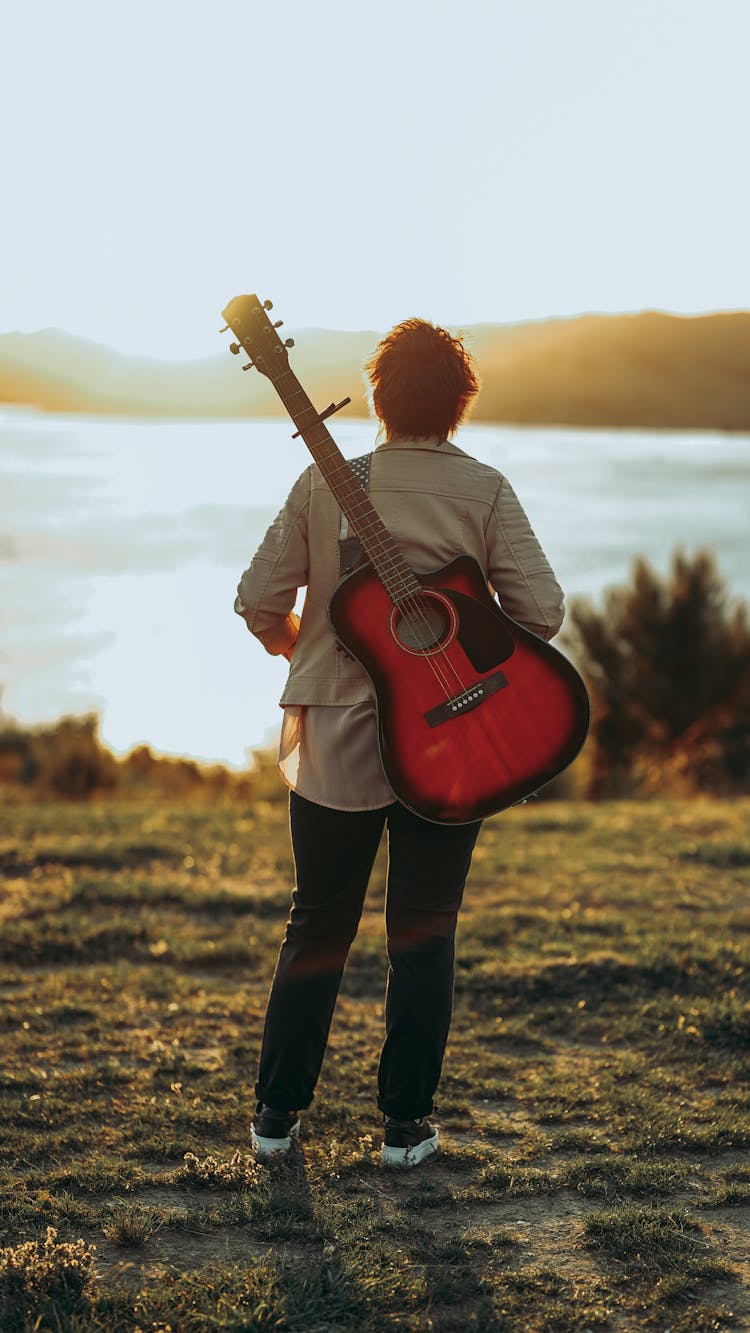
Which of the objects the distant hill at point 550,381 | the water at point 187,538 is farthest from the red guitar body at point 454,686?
the distant hill at point 550,381

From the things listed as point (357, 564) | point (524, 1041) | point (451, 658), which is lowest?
point (524, 1041)

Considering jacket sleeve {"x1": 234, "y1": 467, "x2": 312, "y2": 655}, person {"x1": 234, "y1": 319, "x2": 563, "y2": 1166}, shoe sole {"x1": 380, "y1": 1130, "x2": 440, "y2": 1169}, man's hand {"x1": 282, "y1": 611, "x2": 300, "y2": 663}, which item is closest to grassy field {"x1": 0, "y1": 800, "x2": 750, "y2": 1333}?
shoe sole {"x1": 380, "y1": 1130, "x2": 440, "y2": 1169}

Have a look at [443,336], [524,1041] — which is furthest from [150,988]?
[443,336]

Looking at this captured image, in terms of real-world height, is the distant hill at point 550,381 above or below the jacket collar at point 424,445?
above

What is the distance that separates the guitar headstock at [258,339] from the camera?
3.28m

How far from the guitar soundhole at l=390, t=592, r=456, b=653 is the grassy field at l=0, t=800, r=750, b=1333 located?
137cm

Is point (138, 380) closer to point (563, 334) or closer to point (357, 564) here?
point (563, 334)

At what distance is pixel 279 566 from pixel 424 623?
40 centimetres

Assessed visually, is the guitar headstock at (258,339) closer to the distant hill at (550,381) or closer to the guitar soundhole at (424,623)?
the guitar soundhole at (424,623)

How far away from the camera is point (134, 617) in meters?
51.4

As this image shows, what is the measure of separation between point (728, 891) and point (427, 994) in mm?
3684

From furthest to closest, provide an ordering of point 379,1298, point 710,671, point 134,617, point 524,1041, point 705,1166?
point 134,617
point 710,671
point 524,1041
point 705,1166
point 379,1298

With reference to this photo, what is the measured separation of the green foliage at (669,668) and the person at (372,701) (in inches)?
640

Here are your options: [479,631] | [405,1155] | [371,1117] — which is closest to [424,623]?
[479,631]
